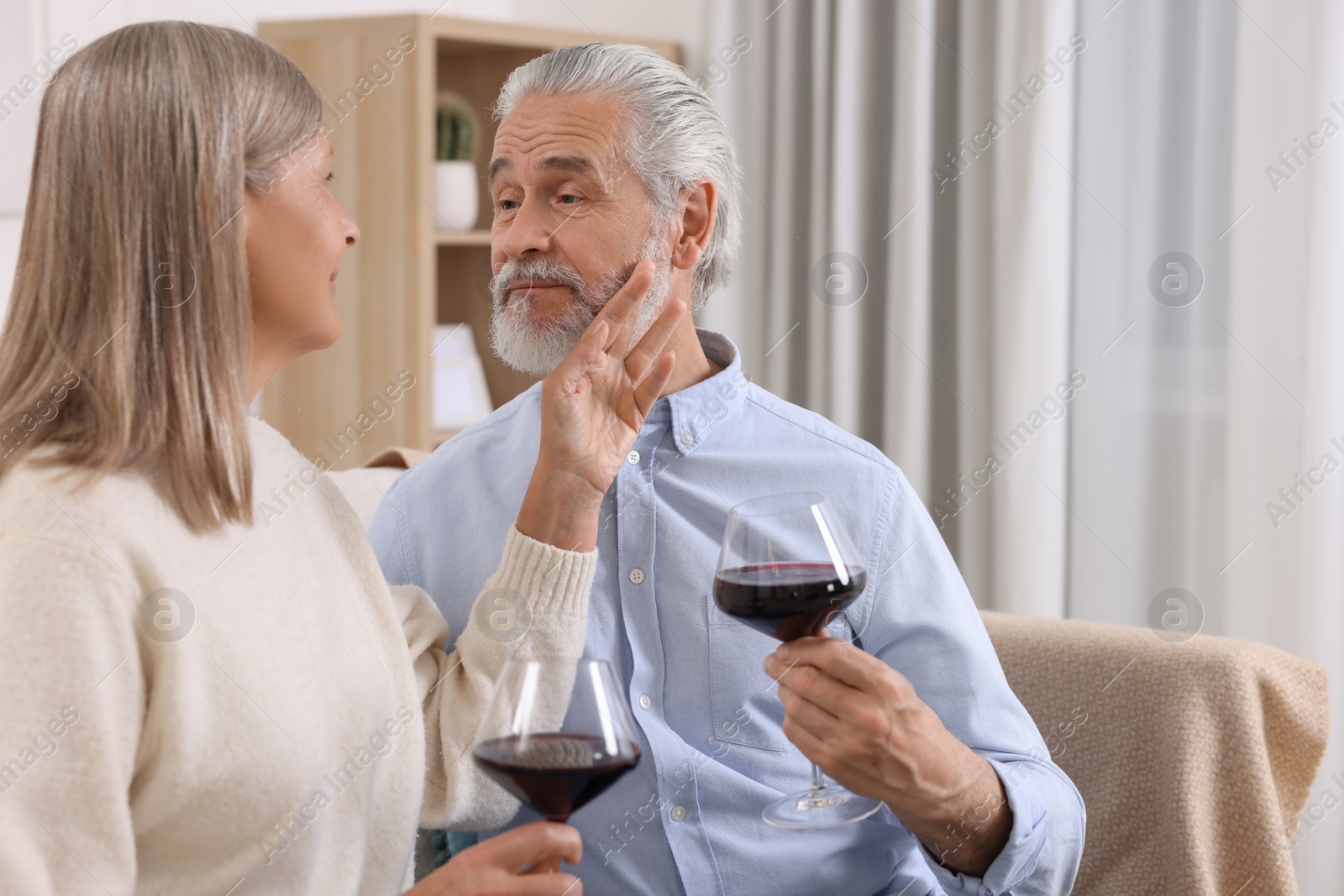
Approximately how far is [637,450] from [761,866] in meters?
0.51

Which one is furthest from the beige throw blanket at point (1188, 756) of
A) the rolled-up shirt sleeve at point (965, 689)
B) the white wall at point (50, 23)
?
the white wall at point (50, 23)

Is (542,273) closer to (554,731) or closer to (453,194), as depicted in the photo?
(554,731)

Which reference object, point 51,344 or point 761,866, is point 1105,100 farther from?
point 51,344

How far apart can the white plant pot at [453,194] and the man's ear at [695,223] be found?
1647 millimetres

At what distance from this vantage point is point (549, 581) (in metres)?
1.26

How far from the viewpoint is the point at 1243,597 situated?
8.09ft

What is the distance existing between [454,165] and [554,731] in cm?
249

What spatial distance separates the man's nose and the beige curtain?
5.02ft

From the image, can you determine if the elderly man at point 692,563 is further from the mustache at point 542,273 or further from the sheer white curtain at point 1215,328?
the sheer white curtain at point 1215,328

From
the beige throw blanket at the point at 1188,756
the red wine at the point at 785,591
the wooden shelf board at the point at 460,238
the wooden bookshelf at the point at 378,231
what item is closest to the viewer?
the red wine at the point at 785,591

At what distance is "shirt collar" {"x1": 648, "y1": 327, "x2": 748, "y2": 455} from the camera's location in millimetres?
1543

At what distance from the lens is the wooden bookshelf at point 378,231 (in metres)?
3.03

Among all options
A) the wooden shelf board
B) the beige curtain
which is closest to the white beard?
the beige curtain

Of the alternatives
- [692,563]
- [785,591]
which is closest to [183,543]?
[785,591]
